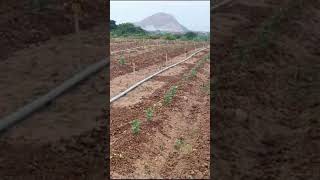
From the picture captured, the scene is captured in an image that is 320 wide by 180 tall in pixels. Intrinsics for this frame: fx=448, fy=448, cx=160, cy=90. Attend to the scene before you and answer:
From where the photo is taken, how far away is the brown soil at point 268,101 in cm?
716

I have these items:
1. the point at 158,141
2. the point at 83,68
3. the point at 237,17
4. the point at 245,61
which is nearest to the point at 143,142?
the point at 158,141

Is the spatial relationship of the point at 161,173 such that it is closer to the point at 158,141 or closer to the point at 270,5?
the point at 158,141

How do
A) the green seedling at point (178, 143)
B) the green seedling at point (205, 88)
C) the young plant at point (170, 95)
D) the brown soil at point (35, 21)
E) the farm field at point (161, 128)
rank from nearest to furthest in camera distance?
the farm field at point (161, 128), the green seedling at point (178, 143), the young plant at point (170, 95), the green seedling at point (205, 88), the brown soil at point (35, 21)

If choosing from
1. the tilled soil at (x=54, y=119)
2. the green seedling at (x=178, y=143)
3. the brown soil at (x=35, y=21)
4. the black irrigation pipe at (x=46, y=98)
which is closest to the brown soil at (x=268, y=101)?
the green seedling at (x=178, y=143)

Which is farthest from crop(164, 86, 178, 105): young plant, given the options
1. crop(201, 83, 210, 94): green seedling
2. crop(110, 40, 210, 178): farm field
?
crop(201, 83, 210, 94): green seedling

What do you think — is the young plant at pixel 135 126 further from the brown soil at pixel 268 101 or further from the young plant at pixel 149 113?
the brown soil at pixel 268 101

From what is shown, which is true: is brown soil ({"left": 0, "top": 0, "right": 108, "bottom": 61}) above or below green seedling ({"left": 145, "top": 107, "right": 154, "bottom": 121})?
above

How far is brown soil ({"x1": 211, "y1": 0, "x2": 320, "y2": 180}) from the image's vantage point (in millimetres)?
7156

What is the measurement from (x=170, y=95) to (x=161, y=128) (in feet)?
7.20

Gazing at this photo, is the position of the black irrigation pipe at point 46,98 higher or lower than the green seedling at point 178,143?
higher

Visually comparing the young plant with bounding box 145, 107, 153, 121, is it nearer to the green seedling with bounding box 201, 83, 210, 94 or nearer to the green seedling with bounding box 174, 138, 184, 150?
the green seedling with bounding box 174, 138, 184, 150

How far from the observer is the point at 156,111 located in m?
9.14

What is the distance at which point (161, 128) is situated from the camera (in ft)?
26.6

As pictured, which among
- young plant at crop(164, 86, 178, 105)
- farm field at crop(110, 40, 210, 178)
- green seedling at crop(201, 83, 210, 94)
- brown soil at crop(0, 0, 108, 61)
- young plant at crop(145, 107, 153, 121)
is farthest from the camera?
brown soil at crop(0, 0, 108, 61)
